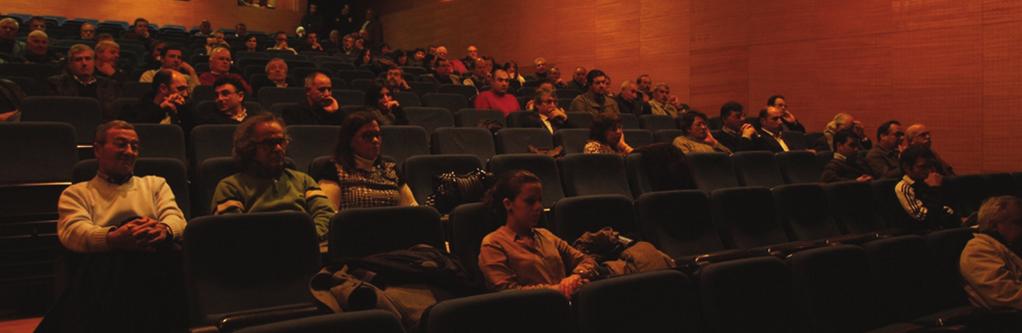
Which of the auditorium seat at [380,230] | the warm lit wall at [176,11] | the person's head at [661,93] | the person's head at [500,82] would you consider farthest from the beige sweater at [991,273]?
the warm lit wall at [176,11]

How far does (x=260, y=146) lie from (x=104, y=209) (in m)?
0.46

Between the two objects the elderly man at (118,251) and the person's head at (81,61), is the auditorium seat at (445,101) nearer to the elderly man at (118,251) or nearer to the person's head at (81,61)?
the person's head at (81,61)

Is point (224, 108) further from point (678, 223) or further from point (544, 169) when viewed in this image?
point (678, 223)

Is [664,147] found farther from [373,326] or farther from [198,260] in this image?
[373,326]

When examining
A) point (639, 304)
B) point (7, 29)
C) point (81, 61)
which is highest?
point (7, 29)

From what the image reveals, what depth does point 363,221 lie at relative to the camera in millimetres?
2080

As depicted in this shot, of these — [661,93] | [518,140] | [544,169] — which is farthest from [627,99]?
[544,169]

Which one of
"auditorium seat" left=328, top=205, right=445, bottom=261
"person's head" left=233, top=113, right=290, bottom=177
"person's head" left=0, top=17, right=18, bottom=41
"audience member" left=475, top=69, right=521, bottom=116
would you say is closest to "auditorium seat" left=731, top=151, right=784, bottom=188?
"audience member" left=475, top=69, right=521, bottom=116

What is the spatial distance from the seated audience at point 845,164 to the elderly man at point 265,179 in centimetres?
297

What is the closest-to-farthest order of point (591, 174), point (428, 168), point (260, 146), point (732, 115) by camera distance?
point (260, 146)
point (428, 168)
point (591, 174)
point (732, 115)

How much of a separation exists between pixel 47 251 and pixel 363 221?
4.48 ft

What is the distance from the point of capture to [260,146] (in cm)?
241

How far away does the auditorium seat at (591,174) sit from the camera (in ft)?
11.8

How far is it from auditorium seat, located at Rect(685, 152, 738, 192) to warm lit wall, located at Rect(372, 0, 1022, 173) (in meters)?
2.75
